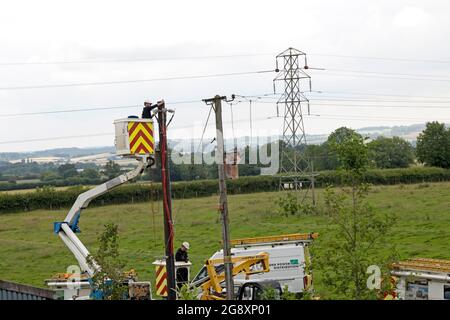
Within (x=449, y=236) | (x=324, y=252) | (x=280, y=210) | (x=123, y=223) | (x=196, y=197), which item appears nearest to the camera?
(x=324, y=252)

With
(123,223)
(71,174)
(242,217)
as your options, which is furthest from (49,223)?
(71,174)

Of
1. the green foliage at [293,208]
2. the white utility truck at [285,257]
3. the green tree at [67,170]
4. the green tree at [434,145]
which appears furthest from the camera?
the green tree at [434,145]

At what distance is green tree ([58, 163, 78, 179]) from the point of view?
302ft

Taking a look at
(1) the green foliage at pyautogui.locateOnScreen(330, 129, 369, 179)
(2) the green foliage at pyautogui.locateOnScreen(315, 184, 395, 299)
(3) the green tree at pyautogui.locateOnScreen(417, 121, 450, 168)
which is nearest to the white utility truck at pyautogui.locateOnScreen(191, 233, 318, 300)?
(2) the green foliage at pyautogui.locateOnScreen(315, 184, 395, 299)

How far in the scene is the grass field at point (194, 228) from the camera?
37500mm

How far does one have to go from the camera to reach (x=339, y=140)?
19.4m

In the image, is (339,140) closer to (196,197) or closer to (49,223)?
(49,223)

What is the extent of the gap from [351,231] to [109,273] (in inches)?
224

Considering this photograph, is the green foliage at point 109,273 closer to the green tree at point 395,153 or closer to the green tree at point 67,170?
the green tree at point 67,170

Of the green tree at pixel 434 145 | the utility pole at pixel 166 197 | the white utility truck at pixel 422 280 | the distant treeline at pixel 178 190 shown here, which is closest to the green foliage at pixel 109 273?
the utility pole at pixel 166 197

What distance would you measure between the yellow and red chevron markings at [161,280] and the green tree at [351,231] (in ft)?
17.4

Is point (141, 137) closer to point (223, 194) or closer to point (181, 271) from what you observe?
point (223, 194)

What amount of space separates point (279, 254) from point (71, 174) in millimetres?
69046

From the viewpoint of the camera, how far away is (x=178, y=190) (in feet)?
259
